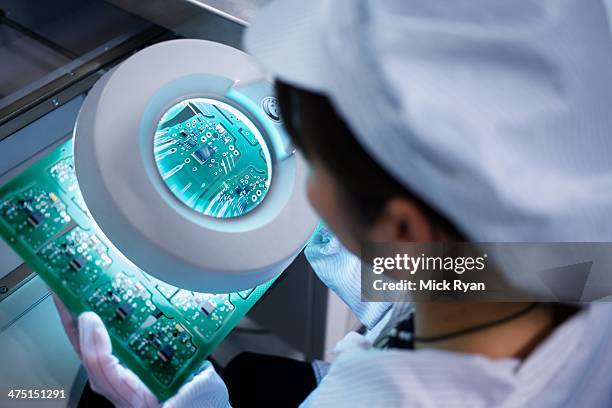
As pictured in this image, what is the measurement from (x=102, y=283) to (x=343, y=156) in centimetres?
41

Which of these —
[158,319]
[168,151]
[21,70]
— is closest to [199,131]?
[168,151]

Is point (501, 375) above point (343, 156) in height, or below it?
below

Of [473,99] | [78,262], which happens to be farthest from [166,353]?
[473,99]

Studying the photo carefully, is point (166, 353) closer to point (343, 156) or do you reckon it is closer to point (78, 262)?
point (78, 262)

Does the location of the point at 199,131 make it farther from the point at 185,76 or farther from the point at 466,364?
the point at 466,364

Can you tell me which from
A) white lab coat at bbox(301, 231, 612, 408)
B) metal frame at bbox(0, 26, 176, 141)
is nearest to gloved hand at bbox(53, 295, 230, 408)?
white lab coat at bbox(301, 231, 612, 408)

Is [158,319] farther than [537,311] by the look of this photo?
Yes

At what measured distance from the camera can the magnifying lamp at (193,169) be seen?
69 cm

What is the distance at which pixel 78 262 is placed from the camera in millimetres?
745

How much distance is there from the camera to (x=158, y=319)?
0.77 metres

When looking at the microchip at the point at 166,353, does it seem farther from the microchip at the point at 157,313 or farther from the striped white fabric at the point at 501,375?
the striped white fabric at the point at 501,375

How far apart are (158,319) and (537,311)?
0.45 meters

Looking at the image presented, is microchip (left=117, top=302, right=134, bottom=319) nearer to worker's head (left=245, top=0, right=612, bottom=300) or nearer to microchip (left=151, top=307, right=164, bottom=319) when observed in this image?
microchip (left=151, top=307, right=164, bottom=319)

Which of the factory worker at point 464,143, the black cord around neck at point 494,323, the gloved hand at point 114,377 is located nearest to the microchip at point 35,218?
the gloved hand at point 114,377
